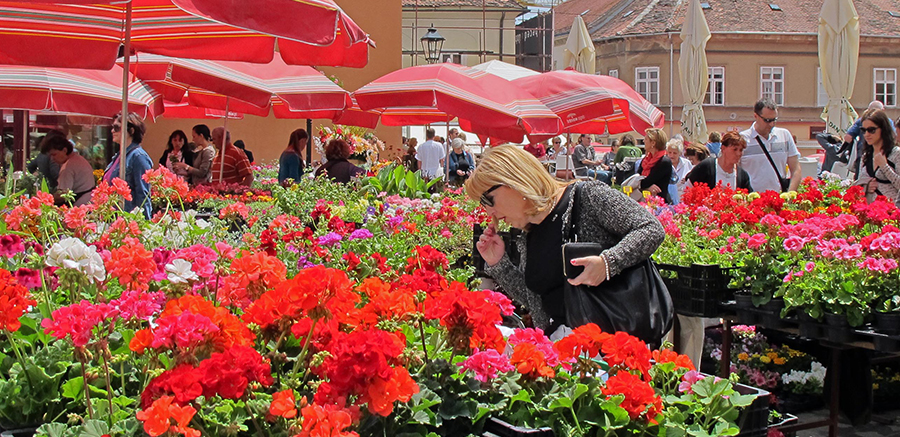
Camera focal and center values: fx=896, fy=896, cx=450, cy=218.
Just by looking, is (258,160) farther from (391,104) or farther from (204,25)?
(204,25)

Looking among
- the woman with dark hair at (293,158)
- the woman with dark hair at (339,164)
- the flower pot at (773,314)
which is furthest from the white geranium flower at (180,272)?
the woman with dark hair at (293,158)

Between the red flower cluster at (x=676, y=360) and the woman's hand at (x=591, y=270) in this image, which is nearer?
the red flower cluster at (x=676, y=360)

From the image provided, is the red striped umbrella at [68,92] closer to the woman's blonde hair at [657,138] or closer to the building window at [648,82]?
the woman's blonde hair at [657,138]

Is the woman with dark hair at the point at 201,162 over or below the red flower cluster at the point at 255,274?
over

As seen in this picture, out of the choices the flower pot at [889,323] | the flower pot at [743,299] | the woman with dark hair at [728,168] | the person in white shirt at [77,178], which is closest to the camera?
the flower pot at [889,323]

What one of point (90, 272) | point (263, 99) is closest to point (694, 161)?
point (263, 99)

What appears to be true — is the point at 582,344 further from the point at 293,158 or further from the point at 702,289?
the point at 293,158

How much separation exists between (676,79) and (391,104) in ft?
111

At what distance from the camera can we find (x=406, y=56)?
1551 inches

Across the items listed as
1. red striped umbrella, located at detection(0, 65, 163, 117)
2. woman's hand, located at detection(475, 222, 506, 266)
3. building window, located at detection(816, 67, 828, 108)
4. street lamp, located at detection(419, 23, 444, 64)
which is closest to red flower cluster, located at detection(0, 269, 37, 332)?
woman's hand, located at detection(475, 222, 506, 266)

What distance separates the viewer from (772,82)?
1619 inches

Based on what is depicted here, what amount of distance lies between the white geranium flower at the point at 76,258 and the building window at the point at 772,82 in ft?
138

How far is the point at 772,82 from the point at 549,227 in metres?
41.0

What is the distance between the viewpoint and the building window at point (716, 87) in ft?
135
